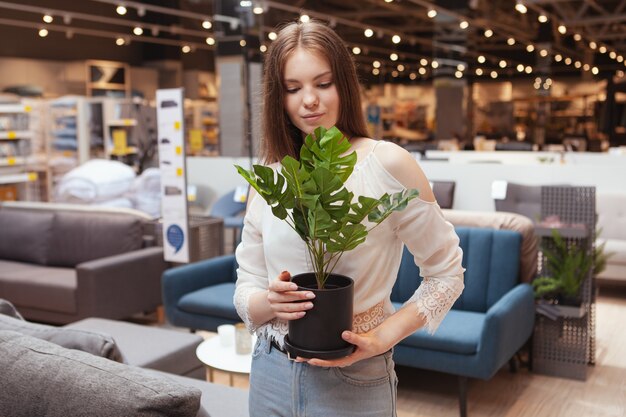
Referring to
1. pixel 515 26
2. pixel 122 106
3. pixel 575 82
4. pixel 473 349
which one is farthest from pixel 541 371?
pixel 575 82

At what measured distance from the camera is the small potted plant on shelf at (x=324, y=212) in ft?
3.73

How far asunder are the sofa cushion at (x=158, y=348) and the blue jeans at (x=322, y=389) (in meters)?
1.95

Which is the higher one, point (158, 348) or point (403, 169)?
point (403, 169)

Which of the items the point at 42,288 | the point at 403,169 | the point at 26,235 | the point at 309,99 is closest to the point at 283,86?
the point at 309,99

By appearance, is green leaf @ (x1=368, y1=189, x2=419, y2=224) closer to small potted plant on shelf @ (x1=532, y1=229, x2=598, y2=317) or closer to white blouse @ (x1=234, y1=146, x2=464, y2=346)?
white blouse @ (x1=234, y1=146, x2=464, y2=346)

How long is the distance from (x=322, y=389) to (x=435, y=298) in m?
0.27

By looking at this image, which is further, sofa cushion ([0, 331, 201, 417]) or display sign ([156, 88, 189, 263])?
display sign ([156, 88, 189, 263])

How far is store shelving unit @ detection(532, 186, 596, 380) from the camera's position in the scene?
419 centimetres

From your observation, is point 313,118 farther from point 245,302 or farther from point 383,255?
point 245,302

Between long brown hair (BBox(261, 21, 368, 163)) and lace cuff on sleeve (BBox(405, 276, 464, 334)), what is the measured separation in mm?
330

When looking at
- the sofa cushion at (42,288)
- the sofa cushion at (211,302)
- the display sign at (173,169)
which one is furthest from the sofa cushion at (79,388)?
the sofa cushion at (42,288)

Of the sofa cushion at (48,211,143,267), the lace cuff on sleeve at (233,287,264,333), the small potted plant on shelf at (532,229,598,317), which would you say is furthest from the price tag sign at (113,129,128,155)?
the lace cuff on sleeve at (233,287,264,333)

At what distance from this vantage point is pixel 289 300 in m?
1.18

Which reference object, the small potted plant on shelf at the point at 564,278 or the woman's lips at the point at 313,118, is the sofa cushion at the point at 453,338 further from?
the woman's lips at the point at 313,118
